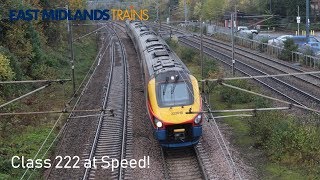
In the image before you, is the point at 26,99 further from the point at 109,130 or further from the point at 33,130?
the point at 109,130

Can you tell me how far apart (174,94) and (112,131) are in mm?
4785

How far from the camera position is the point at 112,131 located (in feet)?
75.6

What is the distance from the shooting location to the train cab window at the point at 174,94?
1930 centimetres

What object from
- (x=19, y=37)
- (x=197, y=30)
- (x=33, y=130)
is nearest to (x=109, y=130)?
(x=33, y=130)

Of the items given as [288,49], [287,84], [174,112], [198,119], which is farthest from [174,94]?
[288,49]

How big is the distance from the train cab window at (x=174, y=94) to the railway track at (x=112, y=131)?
2.24m

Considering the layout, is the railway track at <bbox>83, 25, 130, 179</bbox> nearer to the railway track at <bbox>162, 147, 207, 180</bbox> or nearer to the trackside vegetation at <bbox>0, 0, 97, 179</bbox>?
the railway track at <bbox>162, 147, 207, 180</bbox>

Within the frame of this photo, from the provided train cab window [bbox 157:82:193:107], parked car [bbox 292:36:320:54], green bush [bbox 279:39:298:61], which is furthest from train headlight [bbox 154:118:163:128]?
green bush [bbox 279:39:298:61]

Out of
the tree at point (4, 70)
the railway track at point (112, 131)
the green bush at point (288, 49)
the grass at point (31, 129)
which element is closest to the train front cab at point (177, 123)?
the railway track at point (112, 131)

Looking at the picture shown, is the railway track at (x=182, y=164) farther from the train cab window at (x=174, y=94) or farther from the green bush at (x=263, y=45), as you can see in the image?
the green bush at (x=263, y=45)

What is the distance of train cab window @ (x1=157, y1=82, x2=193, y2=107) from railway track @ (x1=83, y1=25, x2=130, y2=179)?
224cm

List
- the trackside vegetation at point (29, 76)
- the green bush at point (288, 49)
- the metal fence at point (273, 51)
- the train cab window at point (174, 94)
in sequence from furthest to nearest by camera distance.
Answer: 1. the green bush at point (288, 49)
2. the metal fence at point (273, 51)
3. the trackside vegetation at point (29, 76)
4. the train cab window at point (174, 94)

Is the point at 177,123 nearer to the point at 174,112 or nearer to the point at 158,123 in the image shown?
the point at 174,112

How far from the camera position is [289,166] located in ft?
59.0
